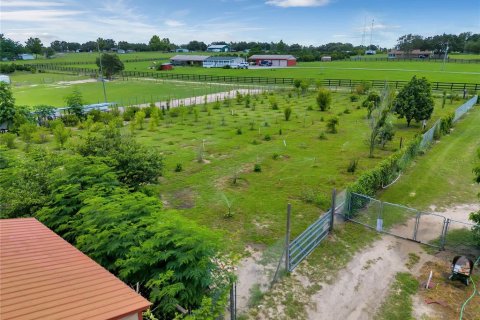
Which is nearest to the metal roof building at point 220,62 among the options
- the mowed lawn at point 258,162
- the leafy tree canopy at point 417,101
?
the mowed lawn at point 258,162

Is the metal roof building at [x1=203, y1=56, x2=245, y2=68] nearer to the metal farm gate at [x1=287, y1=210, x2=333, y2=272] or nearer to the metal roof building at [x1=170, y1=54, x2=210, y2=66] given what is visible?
the metal roof building at [x1=170, y1=54, x2=210, y2=66]

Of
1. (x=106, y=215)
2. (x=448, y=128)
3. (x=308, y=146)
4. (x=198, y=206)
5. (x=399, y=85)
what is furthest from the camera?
(x=399, y=85)

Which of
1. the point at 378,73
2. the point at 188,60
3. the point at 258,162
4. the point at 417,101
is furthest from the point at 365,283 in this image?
the point at 188,60

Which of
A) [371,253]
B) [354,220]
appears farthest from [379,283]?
[354,220]

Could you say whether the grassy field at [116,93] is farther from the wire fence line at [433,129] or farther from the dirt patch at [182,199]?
the wire fence line at [433,129]

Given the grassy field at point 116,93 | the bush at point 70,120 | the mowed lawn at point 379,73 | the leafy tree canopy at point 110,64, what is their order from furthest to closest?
the leafy tree canopy at point 110,64 < the mowed lawn at point 379,73 < the grassy field at point 116,93 < the bush at point 70,120

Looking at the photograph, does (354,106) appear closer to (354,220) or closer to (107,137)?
(354,220)

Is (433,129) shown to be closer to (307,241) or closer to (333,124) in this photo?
(333,124)
